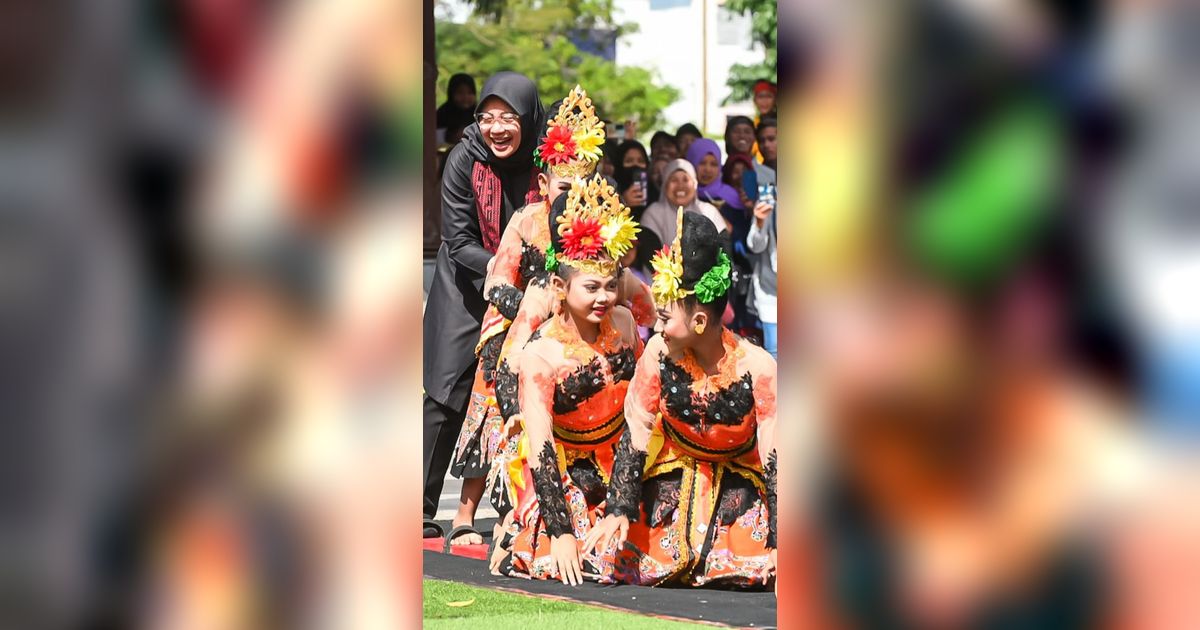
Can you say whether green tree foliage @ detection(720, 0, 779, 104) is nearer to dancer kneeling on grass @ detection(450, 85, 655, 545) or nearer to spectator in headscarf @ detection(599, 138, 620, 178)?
spectator in headscarf @ detection(599, 138, 620, 178)

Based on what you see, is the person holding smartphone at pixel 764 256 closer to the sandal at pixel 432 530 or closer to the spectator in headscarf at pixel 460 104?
the spectator in headscarf at pixel 460 104

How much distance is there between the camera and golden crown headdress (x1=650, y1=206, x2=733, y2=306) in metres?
5.89

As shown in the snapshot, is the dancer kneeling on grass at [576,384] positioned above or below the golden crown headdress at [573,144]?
below

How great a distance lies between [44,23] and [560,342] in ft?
15.6

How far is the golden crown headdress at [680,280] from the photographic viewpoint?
232 inches

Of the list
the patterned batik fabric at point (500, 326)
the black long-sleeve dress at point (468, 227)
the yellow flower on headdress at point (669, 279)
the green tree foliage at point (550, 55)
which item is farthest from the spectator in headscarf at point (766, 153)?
the green tree foliage at point (550, 55)

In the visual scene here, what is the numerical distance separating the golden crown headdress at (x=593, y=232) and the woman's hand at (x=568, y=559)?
0.90 meters

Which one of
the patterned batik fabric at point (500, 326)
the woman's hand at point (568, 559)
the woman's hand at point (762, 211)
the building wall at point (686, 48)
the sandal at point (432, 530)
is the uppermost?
the building wall at point (686, 48)

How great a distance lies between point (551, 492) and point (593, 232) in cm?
88

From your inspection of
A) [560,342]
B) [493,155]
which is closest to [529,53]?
[493,155]

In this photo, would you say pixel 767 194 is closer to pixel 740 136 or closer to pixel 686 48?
pixel 740 136

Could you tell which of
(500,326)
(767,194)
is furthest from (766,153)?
(500,326)

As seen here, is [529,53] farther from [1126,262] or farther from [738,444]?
[1126,262]

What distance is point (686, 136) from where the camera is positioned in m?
11.4
